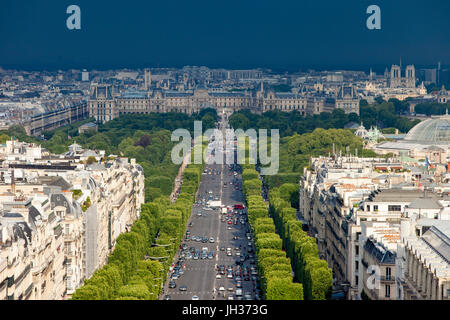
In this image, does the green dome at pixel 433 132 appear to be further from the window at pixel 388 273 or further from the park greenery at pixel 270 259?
the window at pixel 388 273

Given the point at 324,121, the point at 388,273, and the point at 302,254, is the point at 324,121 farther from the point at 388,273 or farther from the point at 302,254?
the point at 388,273

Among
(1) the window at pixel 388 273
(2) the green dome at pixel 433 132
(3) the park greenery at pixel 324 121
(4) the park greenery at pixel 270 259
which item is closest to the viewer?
(1) the window at pixel 388 273

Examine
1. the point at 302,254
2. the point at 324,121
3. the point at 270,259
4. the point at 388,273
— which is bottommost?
the point at 270,259

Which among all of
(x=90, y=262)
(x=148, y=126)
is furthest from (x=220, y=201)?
(x=148, y=126)

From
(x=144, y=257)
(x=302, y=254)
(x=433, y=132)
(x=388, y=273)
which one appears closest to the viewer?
(x=388, y=273)

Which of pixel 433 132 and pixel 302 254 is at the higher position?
pixel 433 132

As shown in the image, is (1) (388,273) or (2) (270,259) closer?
(1) (388,273)

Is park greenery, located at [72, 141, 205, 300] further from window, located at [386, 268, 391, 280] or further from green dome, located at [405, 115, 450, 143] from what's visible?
green dome, located at [405, 115, 450, 143]

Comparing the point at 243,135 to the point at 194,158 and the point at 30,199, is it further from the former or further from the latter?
the point at 30,199

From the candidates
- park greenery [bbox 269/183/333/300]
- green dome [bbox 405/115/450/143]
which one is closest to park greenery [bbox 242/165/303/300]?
park greenery [bbox 269/183/333/300]

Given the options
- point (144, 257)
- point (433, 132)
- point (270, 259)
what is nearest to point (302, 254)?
point (270, 259)

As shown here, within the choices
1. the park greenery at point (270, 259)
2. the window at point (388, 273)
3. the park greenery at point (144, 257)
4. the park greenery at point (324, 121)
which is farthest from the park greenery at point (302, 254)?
the park greenery at point (324, 121)
